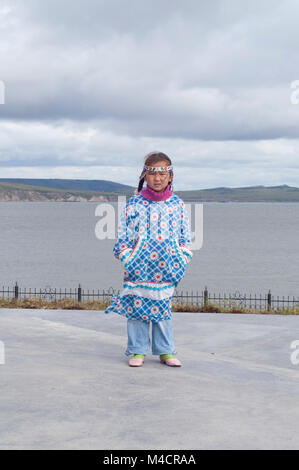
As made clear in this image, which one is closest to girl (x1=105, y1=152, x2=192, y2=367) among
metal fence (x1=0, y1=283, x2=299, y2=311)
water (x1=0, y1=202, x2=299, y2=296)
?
metal fence (x1=0, y1=283, x2=299, y2=311)

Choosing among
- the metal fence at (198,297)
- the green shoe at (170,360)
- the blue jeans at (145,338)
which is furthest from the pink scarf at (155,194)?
the metal fence at (198,297)

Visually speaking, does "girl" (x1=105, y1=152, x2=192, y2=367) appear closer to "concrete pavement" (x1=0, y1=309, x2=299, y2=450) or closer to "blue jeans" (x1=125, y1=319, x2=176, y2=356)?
"blue jeans" (x1=125, y1=319, x2=176, y2=356)

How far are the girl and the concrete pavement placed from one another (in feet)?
1.72

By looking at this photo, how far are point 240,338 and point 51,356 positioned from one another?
8.84ft

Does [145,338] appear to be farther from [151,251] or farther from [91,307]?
[91,307]

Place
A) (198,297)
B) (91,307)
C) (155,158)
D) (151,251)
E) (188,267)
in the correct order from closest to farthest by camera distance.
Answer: (151,251) < (155,158) < (91,307) < (198,297) < (188,267)

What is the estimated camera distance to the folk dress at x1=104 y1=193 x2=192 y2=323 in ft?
19.2

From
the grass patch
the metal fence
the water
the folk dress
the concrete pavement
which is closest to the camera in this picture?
the concrete pavement

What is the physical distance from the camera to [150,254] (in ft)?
19.3

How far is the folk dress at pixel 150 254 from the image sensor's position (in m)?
5.85

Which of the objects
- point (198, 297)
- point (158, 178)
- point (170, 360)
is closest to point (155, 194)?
point (158, 178)

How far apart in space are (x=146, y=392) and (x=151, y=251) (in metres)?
1.48
